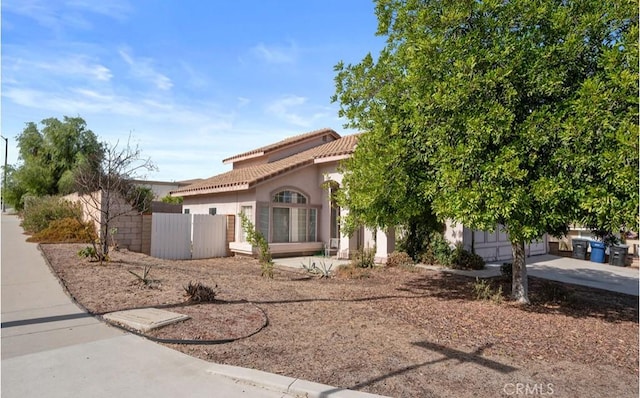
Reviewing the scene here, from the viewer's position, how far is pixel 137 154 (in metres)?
13.6

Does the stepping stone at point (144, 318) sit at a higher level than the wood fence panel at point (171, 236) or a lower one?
lower

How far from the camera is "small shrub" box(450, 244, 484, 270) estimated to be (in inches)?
536

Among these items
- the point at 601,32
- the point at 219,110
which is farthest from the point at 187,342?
the point at 219,110

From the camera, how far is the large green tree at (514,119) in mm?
5863

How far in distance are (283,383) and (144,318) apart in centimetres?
309

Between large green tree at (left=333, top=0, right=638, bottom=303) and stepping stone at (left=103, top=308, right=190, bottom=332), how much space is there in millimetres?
4132

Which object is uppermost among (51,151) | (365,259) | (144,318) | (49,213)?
(51,151)

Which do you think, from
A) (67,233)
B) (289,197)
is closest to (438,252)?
(289,197)

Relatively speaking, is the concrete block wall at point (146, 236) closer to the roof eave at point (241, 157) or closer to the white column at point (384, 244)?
the roof eave at point (241, 157)

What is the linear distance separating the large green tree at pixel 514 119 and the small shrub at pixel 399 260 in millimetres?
5784

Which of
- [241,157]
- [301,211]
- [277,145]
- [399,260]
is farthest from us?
[241,157]

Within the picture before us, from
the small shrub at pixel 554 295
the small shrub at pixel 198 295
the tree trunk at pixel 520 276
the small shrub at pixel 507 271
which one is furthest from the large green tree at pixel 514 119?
the small shrub at pixel 507 271

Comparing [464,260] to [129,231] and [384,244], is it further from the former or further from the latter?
[129,231]

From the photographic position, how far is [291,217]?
17.1 m
